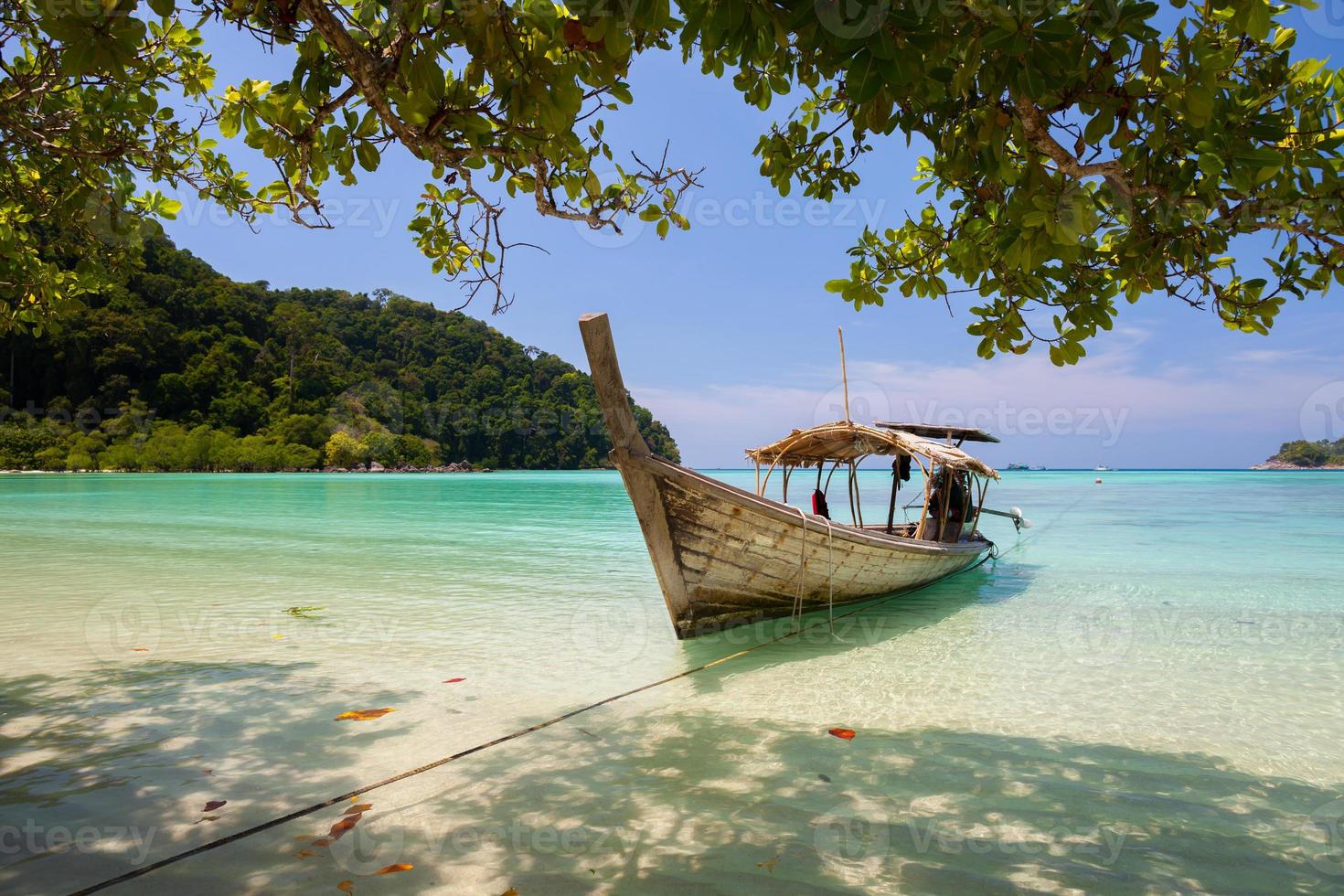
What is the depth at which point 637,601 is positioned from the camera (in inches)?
322

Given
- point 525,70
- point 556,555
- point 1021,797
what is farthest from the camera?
point 556,555

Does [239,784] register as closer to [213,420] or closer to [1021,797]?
[1021,797]

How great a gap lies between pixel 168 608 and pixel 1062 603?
33.3 feet

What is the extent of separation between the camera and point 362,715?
401cm

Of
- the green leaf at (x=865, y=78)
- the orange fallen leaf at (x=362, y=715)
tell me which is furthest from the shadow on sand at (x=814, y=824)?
the green leaf at (x=865, y=78)

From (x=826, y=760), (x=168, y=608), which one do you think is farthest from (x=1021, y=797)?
(x=168, y=608)

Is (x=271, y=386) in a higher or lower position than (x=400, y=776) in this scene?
higher

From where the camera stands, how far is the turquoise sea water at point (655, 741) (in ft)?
8.18

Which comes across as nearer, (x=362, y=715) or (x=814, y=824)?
(x=814, y=824)

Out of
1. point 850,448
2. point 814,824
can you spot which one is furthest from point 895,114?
point 850,448

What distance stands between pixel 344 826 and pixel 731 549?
3556 millimetres

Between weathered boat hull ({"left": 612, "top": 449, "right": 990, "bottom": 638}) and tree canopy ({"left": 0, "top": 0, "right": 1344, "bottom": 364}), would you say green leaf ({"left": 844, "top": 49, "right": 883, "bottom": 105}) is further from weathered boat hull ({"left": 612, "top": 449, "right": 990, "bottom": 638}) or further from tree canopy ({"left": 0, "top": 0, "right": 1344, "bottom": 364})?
weathered boat hull ({"left": 612, "top": 449, "right": 990, "bottom": 638})

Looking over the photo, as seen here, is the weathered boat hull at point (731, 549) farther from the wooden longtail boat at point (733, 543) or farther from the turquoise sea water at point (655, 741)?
the turquoise sea water at point (655, 741)

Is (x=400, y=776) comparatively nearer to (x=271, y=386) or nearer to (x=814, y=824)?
(x=814, y=824)
